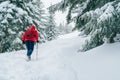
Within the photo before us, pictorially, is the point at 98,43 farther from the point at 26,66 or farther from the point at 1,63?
the point at 1,63

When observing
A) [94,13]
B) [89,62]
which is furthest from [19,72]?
[94,13]

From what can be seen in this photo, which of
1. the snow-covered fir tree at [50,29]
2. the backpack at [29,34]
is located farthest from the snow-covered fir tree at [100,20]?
the snow-covered fir tree at [50,29]

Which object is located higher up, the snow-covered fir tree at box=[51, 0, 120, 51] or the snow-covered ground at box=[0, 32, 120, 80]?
the snow-covered fir tree at box=[51, 0, 120, 51]

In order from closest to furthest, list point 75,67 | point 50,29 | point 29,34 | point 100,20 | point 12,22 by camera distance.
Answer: point 100,20 < point 75,67 < point 29,34 < point 12,22 < point 50,29

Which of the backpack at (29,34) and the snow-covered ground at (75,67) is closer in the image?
the snow-covered ground at (75,67)

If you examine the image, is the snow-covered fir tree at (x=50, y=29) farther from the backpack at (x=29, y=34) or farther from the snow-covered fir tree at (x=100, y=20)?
the snow-covered fir tree at (x=100, y=20)

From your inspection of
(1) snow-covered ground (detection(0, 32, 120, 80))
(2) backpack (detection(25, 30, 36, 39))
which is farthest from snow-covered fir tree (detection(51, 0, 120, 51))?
(2) backpack (detection(25, 30, 36, 39))

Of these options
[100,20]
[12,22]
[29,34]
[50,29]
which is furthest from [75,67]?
[50,29]

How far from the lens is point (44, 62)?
12.3 meters

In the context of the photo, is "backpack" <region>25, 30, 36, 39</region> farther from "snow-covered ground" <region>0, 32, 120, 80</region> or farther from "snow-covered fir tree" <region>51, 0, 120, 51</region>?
"snow-covered fir tree" <region>51, 0, 120, 51</region>

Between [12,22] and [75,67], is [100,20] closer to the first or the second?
[75,67]

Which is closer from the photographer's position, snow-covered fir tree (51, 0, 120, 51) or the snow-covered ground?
the snow-covered ground

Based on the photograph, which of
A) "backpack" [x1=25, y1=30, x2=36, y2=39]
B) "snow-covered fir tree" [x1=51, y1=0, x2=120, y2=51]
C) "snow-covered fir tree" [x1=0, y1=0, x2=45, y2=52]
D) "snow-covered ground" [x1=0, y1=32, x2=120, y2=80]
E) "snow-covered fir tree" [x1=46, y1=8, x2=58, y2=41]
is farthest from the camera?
"snow-covered fir tree" [x1=46, y1=8, x2=58, y2=41]

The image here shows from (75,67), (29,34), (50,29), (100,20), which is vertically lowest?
(50,29)
